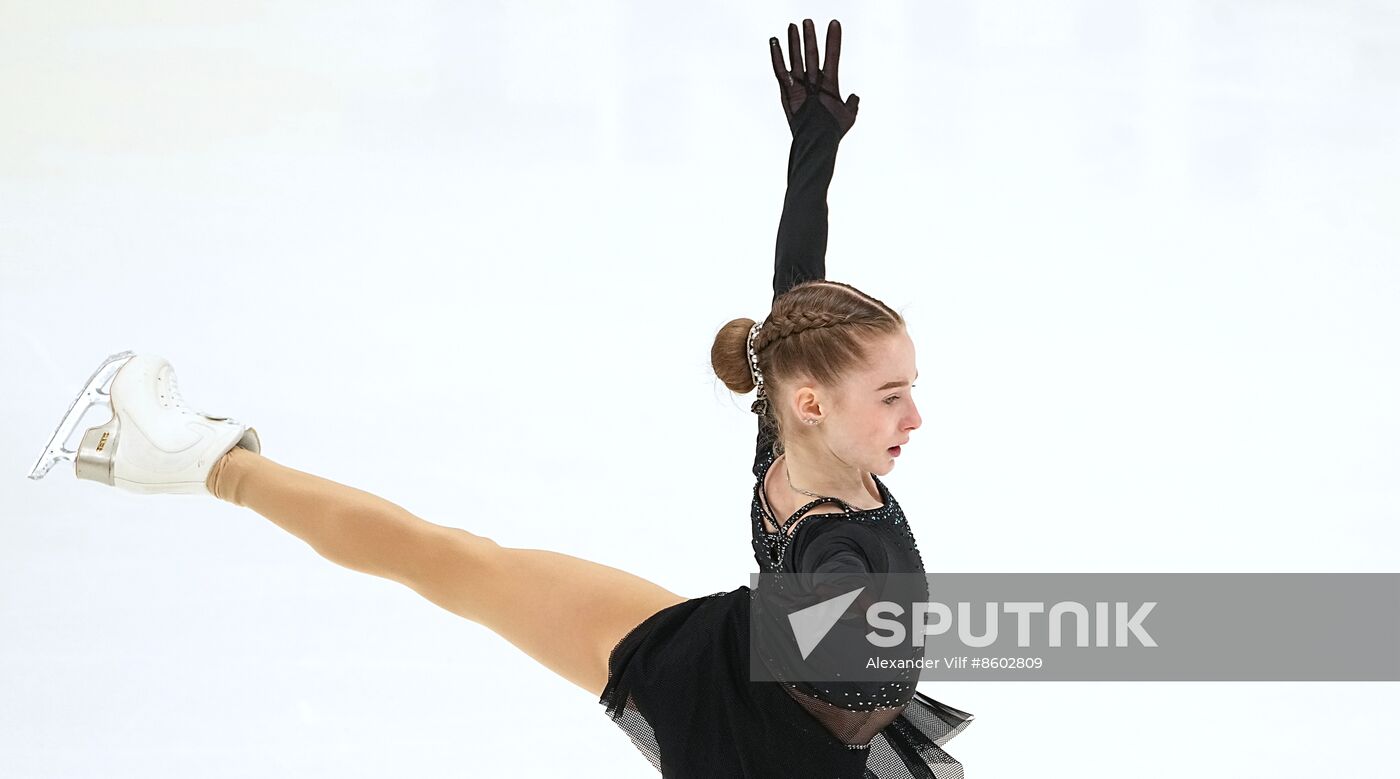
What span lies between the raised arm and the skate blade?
5.28 ft

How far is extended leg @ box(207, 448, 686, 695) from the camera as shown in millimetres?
2535

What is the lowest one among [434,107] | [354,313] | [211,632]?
[211,632]

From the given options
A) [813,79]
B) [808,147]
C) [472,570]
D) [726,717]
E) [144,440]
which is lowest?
[726,717]

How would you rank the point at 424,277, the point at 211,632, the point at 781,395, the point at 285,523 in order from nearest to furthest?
1. the point at 781,395
2. the point at 285,523
3. the point at 211,632
4. the point at 424,277

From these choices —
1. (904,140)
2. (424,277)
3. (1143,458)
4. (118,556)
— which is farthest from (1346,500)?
(118,556)

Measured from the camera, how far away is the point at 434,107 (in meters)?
4.51


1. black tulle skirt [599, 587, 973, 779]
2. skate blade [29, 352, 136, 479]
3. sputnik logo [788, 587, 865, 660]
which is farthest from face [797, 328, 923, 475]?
skate blade [29, 352, 136, 479]

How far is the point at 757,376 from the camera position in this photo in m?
2.26

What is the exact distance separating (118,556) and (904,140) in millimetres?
2601

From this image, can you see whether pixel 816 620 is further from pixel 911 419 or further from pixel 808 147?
pixel 808 147

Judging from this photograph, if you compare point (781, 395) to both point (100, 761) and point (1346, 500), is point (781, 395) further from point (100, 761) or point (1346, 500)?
point (1346, 500)

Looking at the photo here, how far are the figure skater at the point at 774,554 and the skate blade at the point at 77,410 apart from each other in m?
0.48

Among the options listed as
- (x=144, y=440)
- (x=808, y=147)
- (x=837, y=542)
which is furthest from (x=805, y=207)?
(x=144, y=440)

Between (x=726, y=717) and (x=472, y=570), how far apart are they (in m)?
0.70
